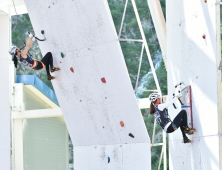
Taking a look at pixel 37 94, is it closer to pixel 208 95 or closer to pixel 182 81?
pixel 182 81

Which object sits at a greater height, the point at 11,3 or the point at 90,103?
the point at 11,3

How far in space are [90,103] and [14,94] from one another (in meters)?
2.80

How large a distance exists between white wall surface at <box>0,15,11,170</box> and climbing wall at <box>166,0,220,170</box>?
406cm

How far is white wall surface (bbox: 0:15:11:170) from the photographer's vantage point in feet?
28.5

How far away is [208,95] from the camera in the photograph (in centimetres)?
507

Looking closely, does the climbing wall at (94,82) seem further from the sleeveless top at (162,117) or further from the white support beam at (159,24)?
the white support beam at (159,24)

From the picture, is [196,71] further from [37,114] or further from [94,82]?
[37,114]

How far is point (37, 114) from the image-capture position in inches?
345

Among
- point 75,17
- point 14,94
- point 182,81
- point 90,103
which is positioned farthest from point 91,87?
point 14,94

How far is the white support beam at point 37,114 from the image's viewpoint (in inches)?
338

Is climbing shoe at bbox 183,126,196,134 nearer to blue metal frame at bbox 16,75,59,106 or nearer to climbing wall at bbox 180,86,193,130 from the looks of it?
climbing wall at bbox 180,86,193,130

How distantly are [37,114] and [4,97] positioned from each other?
0.81 m

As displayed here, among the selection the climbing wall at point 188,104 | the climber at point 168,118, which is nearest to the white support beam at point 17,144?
the climber at point 168,118

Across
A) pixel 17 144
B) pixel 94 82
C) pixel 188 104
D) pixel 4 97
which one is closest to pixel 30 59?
pixel 94 82
